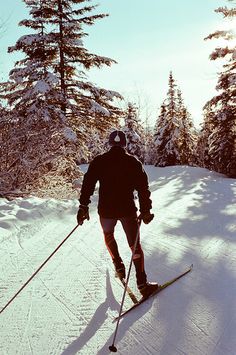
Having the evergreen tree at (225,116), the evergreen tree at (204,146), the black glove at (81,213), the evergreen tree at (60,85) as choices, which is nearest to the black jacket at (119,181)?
the black glove at (81,213)

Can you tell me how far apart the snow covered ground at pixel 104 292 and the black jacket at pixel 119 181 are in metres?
1.17

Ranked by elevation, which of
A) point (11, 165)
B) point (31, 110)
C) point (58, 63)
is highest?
point (58, 63)

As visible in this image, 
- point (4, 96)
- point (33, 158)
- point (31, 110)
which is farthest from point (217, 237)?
point (4, 96)

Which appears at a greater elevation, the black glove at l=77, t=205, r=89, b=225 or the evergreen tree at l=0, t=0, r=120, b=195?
the evergreen tree at l=0, t=0, r=120, b=195

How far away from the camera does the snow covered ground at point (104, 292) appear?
11.2 feet

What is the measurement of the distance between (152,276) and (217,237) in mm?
2664

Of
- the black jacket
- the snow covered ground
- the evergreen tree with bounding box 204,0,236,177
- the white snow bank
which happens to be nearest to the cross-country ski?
the snow covered ground

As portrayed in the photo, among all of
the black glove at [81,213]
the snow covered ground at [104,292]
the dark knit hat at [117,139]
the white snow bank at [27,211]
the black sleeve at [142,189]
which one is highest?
the dark knit hat at [117,139]

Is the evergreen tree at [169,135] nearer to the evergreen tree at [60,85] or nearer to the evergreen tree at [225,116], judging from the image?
the evergreen tree at [225,116]

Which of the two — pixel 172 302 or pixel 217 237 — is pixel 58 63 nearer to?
pixel 217 237

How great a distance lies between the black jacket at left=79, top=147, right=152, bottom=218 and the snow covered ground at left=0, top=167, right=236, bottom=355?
46.2 inches

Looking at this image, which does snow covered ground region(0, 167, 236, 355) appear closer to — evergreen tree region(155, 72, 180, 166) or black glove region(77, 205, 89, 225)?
black glove region(77, 205, 89, 225)

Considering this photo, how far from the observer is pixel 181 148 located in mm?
42000

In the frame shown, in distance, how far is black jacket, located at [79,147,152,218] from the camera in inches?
167
